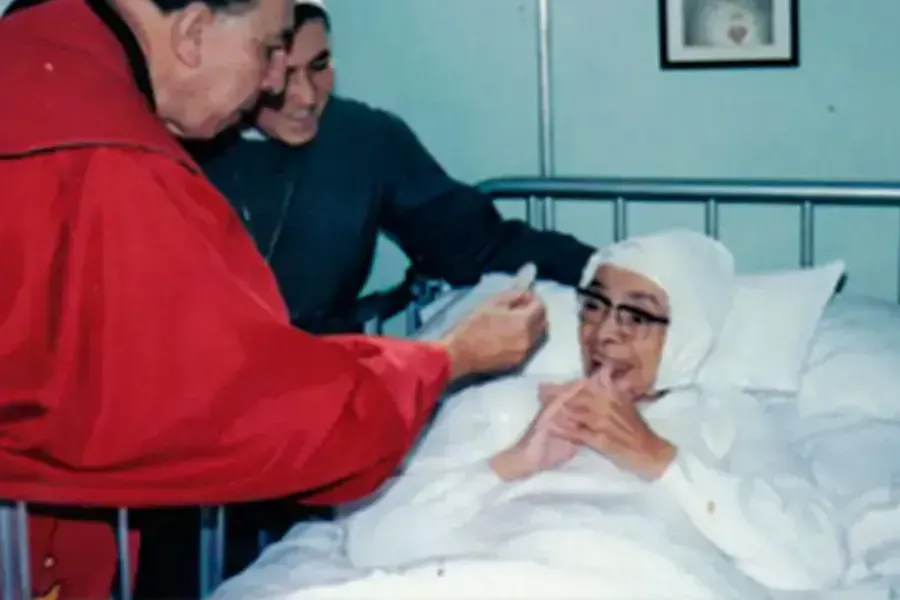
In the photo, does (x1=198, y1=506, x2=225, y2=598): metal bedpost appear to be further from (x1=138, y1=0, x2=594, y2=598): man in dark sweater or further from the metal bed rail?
the metal bed rail

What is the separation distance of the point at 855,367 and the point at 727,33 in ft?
2.65

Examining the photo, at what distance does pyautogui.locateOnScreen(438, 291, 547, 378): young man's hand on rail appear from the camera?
167cm

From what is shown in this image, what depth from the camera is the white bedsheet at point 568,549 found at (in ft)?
5.58

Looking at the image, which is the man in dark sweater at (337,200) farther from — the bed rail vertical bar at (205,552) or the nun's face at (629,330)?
the bed rail vertical bar at (205,552)

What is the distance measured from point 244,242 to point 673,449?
2.69 ft

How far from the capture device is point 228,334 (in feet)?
4.37

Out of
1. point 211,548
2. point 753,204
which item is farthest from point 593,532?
point 753,204

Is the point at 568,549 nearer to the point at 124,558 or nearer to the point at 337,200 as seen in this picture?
the point at 124,558

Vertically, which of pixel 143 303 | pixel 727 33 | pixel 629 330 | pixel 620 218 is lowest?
pixel 629 330

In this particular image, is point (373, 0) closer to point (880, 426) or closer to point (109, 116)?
point (880, 426)

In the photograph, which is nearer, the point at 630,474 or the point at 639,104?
the point at 630,474

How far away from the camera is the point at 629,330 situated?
7.06 ft

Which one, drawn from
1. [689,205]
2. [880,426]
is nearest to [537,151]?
[689,205]

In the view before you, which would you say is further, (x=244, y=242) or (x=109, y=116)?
(x=244, y=242)
